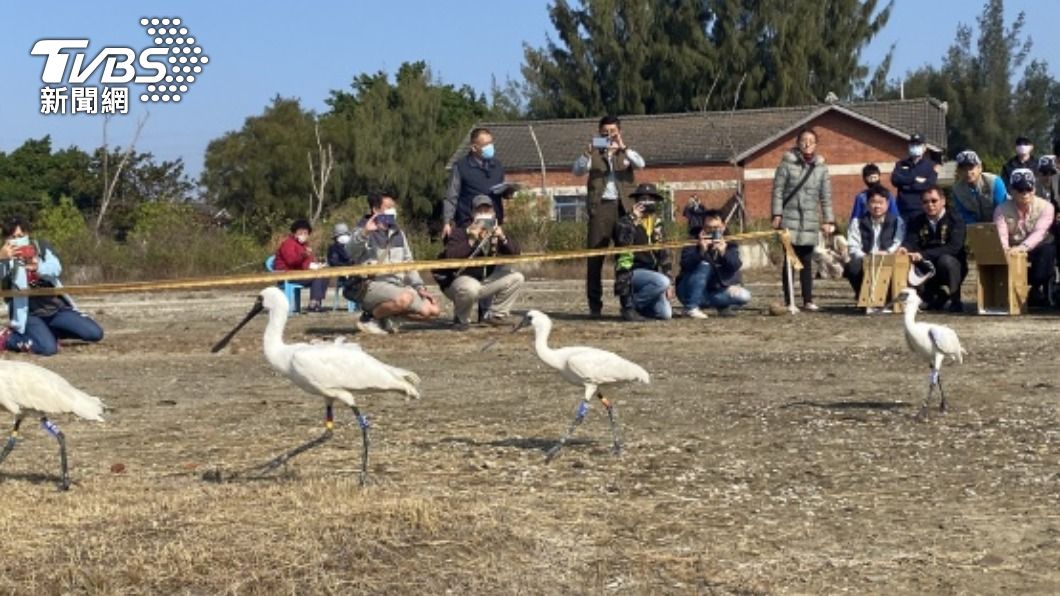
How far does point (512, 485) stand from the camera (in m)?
8.60

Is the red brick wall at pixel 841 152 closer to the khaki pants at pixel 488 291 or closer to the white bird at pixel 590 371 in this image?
the khaki pants at pixel 488 291

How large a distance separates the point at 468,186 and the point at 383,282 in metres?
1.66

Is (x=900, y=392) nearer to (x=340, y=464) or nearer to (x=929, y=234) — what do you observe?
(x=340, y=464)

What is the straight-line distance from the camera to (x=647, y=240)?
58.4 ft

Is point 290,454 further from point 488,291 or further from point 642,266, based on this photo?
point 642,266

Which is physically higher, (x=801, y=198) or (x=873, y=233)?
(x=801, y=198)

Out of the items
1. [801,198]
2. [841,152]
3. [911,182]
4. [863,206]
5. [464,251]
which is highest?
[841,152]

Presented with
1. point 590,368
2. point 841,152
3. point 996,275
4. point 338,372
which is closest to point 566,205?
point 841,152

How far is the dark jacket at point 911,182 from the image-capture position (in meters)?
19.0

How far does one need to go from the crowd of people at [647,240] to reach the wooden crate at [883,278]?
11 cm

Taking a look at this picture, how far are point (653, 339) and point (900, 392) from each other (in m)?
4.51

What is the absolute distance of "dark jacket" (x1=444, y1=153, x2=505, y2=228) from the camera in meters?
17.9

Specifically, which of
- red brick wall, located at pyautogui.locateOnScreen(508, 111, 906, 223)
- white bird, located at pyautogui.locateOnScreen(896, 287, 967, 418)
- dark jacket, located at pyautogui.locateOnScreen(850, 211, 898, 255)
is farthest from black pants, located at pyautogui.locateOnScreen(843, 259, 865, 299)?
red brick wall, located at pyautogui.locateOnScreen(508, 111, 906, 223)

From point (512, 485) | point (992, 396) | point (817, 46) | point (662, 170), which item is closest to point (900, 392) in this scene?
point (992, 396)
